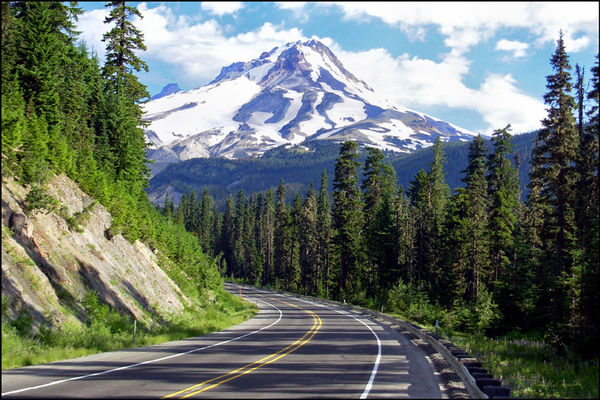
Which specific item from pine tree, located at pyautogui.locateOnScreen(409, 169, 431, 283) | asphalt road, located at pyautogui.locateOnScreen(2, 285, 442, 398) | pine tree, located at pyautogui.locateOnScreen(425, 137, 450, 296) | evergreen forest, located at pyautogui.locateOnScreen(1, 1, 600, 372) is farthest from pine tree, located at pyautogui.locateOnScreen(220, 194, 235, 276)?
asphalt road, located at pyautogui.locateOnScreen(2, 285, 442, 398)

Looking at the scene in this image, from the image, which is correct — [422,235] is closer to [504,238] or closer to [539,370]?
[504,238]

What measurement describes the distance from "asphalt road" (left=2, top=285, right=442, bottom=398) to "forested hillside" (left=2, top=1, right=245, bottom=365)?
2.57 m

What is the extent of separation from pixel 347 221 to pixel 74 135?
35337 mm

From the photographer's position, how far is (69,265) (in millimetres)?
19547

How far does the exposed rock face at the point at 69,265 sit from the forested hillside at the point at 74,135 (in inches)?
6.2

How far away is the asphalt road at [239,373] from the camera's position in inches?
432

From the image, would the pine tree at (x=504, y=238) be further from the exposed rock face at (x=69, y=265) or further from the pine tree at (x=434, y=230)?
the exposed rock face at (x=69, y=265)

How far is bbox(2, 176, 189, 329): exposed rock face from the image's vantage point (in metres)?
16.0

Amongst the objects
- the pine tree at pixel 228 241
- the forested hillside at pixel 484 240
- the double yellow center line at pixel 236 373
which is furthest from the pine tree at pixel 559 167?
the pine tree at pixel 228 241

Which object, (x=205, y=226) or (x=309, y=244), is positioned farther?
(x=205, y=226)

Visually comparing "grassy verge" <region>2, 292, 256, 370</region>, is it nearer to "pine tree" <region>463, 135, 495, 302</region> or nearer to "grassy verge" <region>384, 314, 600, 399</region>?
"grassy verge" <region>384, 314, 600, 399</region>

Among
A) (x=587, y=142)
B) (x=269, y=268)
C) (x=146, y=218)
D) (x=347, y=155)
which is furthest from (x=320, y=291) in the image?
(x=587, y=142)

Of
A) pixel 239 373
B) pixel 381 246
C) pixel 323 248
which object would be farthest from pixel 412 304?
pixel 239 373

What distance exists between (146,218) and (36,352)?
1981 cm
